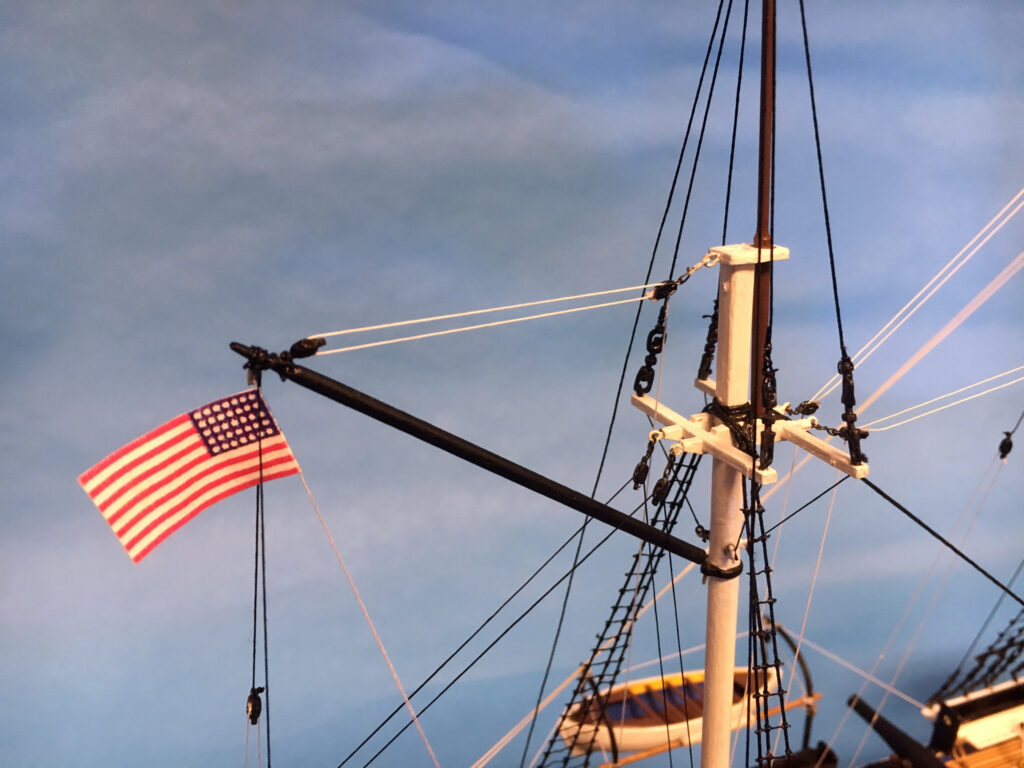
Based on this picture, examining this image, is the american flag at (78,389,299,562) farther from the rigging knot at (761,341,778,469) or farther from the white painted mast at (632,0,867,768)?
the rigging knot at (761,341,778,469)

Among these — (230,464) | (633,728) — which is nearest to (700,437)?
(230,464)

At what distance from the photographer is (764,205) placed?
221 inches

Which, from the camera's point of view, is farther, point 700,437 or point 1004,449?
point 1004,449

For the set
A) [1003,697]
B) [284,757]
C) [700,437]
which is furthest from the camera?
[284,757]

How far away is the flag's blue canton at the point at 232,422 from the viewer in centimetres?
514

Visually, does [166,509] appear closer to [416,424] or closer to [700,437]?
[416,424]

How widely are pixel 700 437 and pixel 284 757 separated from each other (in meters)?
5.05

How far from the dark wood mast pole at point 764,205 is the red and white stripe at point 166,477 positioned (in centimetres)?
231

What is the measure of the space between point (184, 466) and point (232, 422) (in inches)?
12.0

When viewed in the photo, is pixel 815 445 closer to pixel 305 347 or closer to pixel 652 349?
pixel 652 349

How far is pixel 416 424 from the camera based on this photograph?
4.90 meters

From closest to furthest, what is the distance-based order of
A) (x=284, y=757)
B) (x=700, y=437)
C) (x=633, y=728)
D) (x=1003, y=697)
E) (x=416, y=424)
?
(x=416, y=424) → (x=700, y=437) → (x=633, y=728) → (x=1003, y=697) → (x=284, y=757)

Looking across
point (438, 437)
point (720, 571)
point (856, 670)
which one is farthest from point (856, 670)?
point (438, 437)

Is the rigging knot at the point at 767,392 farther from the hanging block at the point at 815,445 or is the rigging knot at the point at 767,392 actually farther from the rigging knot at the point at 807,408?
the rigging knot at the point at 807,408
